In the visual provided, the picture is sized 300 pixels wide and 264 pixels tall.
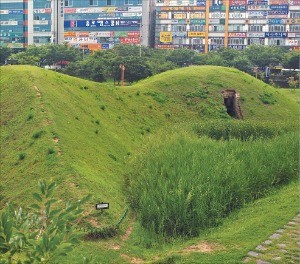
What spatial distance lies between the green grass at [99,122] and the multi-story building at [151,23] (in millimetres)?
25005

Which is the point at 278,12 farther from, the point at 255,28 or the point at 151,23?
the point at 151,23

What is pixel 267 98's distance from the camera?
22.3 m

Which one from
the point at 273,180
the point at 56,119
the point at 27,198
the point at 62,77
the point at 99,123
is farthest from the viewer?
the point at 62,77

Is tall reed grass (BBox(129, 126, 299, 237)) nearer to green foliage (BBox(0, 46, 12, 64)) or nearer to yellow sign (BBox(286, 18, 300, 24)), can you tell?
green foliage (BBox(0, 46, 12, 64))

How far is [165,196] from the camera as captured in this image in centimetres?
871

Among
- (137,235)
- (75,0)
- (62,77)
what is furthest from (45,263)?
(75,0)

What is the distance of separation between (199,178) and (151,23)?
43.4 meters

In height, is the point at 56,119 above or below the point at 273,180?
above

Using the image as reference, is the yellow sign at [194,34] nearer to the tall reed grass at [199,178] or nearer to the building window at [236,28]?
the building window at [236,28]

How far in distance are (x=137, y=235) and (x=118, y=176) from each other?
358 cm

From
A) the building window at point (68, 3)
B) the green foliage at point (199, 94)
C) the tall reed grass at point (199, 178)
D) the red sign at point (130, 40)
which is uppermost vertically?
the building window at point (68, 3)

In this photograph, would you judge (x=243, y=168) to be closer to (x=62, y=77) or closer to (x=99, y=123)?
(x=99, y=123)

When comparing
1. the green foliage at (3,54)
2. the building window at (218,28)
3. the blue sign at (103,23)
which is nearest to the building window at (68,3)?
the blue sign at (103,23)

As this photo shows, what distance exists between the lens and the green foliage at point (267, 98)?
21.9 meters
